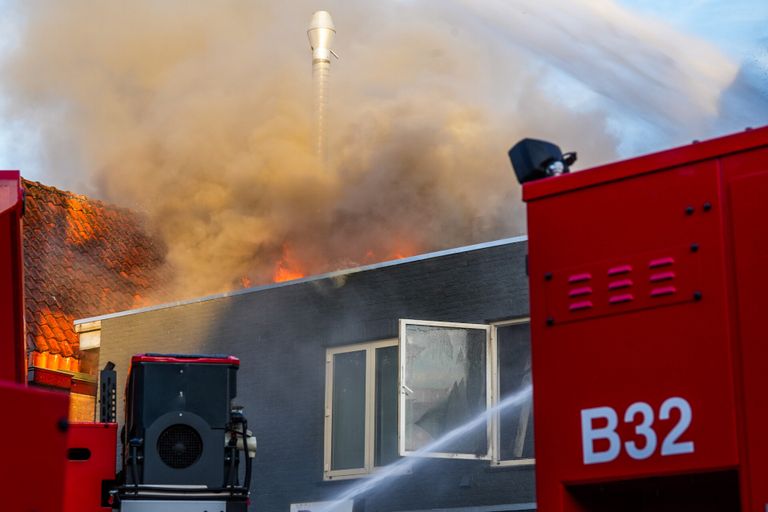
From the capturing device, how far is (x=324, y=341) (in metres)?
15.1

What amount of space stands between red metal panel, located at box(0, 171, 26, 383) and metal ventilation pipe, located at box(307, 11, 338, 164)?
15.1 m

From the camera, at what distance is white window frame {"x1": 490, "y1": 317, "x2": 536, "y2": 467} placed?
13.4m

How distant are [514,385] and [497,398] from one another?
0.22m

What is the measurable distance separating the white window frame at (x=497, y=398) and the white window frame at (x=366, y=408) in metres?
1.14

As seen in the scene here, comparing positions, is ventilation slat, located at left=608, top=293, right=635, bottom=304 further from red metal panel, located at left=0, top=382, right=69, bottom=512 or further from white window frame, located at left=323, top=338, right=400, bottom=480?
white window frame, located at left=323, top=338, right=400, bottom=480

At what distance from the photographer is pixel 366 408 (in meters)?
14.6

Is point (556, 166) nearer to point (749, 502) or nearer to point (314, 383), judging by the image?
point (749, 502)

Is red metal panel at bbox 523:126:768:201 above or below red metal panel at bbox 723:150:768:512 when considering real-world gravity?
above

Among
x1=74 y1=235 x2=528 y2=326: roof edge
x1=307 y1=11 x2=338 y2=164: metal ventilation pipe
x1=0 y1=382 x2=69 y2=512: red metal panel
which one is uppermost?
x1=307 y1=11 x2=338 y2=164: metal ventilation pipe

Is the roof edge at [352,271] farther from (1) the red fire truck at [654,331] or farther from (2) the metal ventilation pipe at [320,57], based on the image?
(1) the red fire truck at [654,331]

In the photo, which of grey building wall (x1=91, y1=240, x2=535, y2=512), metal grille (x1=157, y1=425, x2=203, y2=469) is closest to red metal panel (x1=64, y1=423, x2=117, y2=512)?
metal grille (x1=157, y1=425, x2=203, y2=469)

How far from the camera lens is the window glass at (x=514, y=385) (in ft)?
44.0

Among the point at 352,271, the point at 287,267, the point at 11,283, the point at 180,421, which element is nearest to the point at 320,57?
the point at 287,267

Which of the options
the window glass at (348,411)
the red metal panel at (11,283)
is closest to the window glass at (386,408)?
the window glass at (348,411)
